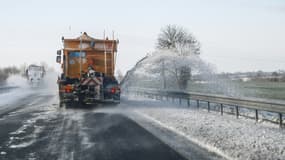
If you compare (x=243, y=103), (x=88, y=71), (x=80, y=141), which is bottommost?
(x=80, y=141)

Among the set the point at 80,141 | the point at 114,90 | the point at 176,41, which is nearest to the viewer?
the point at 80,141

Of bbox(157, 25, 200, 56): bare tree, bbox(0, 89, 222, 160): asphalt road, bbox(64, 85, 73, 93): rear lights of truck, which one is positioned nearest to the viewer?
bbox(0, 89, 222, 160): asphalt road

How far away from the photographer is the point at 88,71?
1925cm

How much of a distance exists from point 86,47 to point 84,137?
1009cm

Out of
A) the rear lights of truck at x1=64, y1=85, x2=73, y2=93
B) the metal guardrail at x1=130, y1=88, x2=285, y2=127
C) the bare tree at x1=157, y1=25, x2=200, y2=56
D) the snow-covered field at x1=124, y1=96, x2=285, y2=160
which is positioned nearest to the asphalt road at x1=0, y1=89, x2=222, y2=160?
the snow-covered field at x1=124, y1=96, x2=285, y2=160

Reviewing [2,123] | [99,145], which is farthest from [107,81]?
[99,145]

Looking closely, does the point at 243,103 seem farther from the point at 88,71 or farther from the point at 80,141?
the point at 88,71

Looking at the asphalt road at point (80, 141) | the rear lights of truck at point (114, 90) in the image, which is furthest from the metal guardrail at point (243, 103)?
the asphalt road at point (80, 141)

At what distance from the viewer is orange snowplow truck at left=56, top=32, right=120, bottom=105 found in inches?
729

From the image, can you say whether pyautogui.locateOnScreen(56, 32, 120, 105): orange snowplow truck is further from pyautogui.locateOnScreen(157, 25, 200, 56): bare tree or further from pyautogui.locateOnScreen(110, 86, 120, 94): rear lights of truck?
pyautogui.locateOnScreen(157, 25, 200, 56): bare tree

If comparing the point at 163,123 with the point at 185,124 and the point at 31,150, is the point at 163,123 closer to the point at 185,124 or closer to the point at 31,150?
the point at 185,124

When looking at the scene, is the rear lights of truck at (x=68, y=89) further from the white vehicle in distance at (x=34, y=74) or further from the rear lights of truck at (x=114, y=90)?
the white vehicle in distance at (x=34, y=74)

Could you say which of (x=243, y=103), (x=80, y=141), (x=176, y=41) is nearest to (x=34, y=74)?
(x=176, y=41)

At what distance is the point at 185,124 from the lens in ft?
40.4
